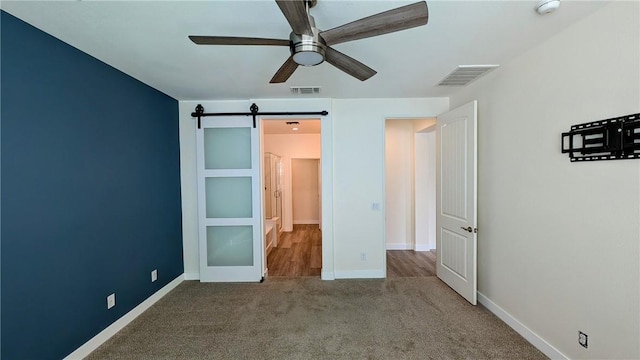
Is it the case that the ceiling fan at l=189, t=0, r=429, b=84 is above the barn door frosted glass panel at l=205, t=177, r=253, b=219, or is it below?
above

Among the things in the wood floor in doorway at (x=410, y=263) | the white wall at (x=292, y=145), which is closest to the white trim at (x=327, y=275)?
the wood floor in doorway at (x=410, y=263)

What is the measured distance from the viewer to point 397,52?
2178mm

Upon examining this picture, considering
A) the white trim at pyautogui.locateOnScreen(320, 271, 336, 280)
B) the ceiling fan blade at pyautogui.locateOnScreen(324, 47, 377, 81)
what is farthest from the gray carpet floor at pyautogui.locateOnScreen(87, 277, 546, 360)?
the ceiling fan blade at pyautogui.locateOnScreen(324, 47, 377, 81)

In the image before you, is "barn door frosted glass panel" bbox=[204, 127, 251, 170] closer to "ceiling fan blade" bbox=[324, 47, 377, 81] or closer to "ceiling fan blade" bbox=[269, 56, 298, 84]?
"ceiling fan blade" bbox=[269, 56, 298, 84]

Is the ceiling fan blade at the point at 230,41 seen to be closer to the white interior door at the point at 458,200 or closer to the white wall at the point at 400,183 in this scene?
the white interior door at the point at 458,200

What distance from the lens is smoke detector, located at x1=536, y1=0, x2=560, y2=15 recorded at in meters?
1.52

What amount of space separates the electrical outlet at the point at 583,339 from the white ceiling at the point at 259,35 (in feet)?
7.22

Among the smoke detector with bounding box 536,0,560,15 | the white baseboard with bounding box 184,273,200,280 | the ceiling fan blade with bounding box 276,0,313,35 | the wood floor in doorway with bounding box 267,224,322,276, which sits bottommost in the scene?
the wood floor in doorway with bounding box 267,224,322,276

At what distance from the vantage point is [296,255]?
15.6ft

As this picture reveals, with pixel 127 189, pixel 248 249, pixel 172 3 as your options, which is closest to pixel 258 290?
pixel 248 249

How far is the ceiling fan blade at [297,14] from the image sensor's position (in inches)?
44.1

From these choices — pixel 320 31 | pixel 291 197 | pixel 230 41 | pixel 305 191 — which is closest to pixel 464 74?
pixel 320 31

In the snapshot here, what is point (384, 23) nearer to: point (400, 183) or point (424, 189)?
point (400, 183)

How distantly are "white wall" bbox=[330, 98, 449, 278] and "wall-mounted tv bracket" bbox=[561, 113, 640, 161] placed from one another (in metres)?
1.86
